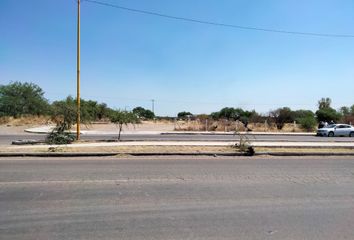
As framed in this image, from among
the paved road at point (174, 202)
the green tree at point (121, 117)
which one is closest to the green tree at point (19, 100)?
the green tree at point (121, 117)

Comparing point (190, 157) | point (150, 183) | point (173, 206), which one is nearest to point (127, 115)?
point (190, 157)

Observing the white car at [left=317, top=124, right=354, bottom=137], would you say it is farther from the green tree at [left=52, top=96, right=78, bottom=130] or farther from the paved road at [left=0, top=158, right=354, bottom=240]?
the paved road at [left=0, top=158, right=354, bottom=240]

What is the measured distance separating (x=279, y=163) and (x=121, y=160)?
5.83 meters

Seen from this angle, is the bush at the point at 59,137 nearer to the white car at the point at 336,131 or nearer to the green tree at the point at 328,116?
the white car at the point at 336,131

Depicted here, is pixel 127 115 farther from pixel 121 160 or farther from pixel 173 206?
pixel 173 206

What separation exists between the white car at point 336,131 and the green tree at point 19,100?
160 feet

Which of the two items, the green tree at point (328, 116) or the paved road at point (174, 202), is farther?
the green tree at point (328, 116)

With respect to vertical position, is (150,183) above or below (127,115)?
below

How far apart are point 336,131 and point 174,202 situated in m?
38.3

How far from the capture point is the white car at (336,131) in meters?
41.2

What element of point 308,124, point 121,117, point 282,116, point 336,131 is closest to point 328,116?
point 282,116

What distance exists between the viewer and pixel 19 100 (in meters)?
71.2

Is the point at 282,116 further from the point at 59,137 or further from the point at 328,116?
the point at 59,137

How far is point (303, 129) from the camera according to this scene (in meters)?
50.4
